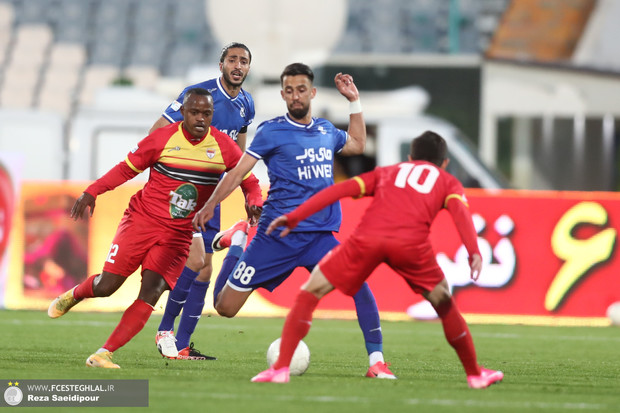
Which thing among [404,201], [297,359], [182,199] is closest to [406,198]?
[404,201]

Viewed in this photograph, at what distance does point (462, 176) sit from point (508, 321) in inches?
120

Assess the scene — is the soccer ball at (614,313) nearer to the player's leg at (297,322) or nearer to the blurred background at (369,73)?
the blurred background at (369,73)

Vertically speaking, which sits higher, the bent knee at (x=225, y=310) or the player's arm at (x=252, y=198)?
the player's arm at (x=252, y=198)

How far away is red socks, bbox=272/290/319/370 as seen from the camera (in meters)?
7.51

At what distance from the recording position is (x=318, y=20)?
63.3ft

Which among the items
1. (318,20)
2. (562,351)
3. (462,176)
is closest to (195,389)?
(562,351)

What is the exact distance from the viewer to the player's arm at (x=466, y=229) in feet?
24.1

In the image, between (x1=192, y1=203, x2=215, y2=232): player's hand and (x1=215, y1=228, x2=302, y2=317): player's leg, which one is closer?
(x1=192, y1=203, x2=215, y2=232): player's hand

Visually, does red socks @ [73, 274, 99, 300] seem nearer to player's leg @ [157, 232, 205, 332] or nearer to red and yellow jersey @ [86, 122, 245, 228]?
red and yellow jersey @ [86, 122, 245, 228]

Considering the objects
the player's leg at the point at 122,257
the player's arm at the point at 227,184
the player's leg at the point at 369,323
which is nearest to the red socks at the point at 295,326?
the player's leg at the point at 369,323

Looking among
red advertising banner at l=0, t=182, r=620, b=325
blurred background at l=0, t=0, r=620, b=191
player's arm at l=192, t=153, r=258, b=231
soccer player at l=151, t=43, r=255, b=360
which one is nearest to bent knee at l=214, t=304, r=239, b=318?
player's arm at l=192, t=153, r=258, b=231

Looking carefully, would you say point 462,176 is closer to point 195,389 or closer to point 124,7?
point 195,389

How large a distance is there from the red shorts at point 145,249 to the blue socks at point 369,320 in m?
1.28

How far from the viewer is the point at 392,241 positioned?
7422 millimetres
